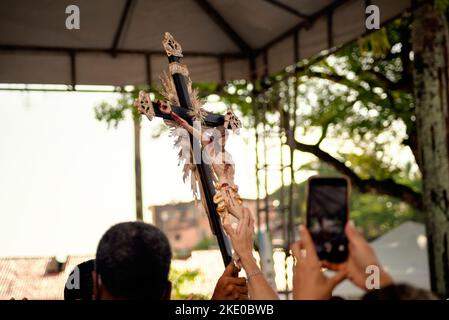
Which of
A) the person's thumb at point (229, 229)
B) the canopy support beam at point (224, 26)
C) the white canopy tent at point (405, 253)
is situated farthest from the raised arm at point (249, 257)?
the white canopy tent at point (405, 253)

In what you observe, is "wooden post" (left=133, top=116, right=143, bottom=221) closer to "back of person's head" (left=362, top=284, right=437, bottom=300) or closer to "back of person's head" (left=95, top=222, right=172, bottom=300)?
"back of person's head" (left=95, top=222, right=172, bottom=300)

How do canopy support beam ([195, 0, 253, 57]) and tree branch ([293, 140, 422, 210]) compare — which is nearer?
canopy support beam ([195, 0, 253, 57])

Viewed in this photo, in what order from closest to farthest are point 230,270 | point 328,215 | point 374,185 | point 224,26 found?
point 328,215 → point 230,270 → point 224,26 → point 374,185

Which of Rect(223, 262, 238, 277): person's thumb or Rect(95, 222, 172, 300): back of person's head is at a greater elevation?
Rect(95, 222, 172, 300): back of person's head

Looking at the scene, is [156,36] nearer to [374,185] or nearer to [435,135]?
[435,135]

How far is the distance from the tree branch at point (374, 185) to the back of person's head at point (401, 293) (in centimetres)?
1141

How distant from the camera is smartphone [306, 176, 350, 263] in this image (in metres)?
1.45

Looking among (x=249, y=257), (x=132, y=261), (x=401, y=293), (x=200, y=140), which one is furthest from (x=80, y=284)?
(x=401, y=293)

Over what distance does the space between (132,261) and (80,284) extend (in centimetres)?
131

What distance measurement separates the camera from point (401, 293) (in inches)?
53.9

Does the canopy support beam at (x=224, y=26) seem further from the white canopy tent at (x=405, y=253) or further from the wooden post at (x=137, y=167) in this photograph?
the white canopy tent at (x=405, y=253)

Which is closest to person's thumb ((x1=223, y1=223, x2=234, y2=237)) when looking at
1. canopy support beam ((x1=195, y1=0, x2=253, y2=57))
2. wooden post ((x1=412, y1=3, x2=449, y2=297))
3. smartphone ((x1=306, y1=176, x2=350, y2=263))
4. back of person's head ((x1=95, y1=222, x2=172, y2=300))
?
back of person's head ((x1=95, y1=222, x2=172, y2=300))

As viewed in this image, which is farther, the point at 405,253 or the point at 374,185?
the point at 405,253

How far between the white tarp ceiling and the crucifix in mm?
3784
